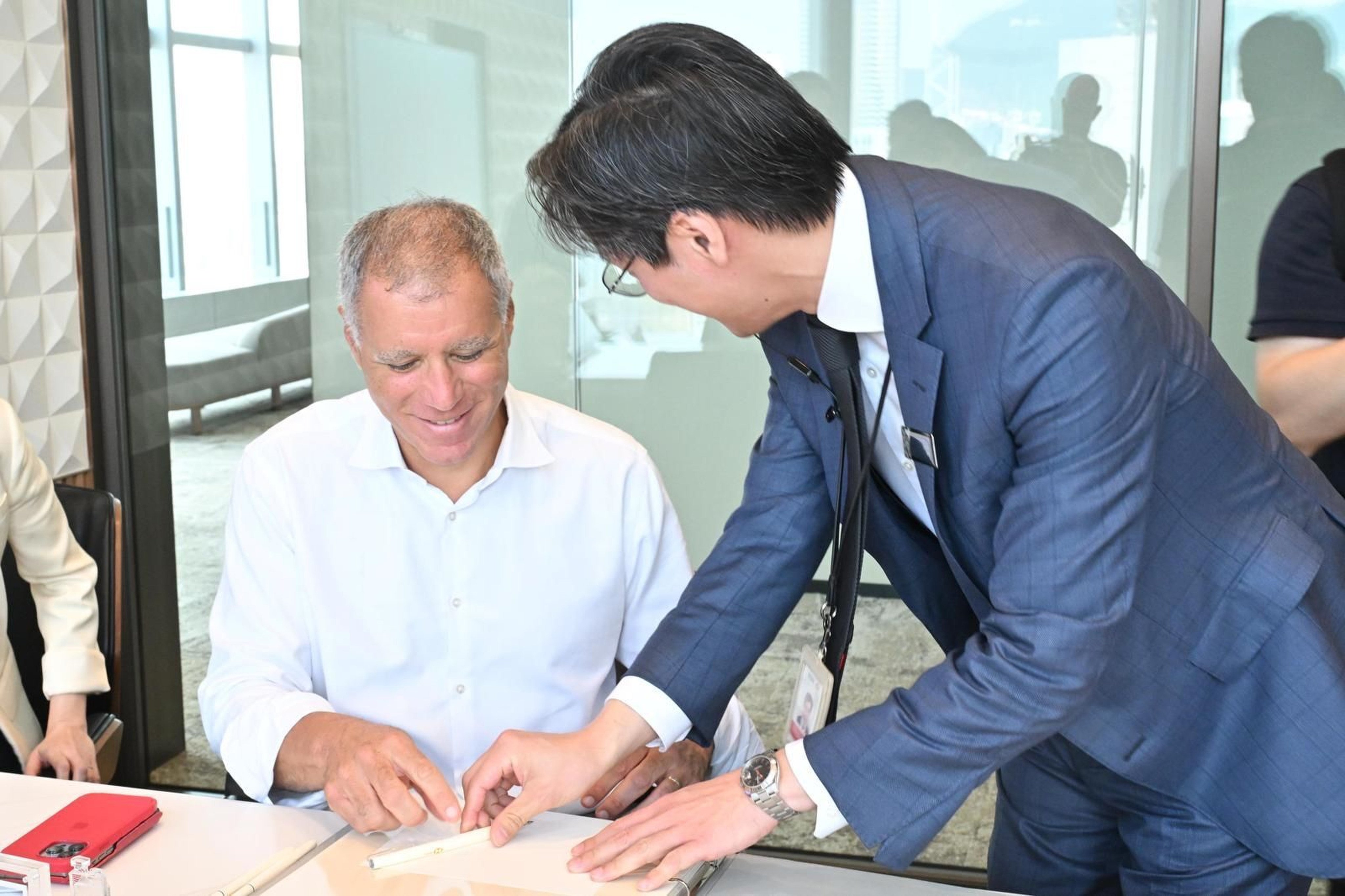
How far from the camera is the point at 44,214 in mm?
3469

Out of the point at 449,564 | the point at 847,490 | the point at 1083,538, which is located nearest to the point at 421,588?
the point at 449,564

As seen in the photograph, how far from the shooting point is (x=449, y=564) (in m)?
2.10

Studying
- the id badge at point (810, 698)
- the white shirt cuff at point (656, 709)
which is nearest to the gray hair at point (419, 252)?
the white shirt cuff at point (656, 709)

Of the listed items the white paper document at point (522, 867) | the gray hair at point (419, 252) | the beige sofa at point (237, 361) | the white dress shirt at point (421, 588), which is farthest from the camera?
the beige sofa at point (237, 361)

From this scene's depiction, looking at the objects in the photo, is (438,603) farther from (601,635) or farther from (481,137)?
(481,137)

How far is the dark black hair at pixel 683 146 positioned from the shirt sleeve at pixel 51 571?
4.76ft

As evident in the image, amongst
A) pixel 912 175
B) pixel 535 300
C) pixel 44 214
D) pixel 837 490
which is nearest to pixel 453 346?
pixel 837 490

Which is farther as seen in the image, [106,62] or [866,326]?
[106,62]

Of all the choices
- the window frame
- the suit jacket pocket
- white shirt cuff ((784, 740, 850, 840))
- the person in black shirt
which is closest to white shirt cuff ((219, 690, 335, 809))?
white shirt cuff ((784, 740, 850, 840))

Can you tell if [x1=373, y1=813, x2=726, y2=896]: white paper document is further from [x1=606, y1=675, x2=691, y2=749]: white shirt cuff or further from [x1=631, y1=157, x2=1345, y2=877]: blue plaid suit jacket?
[x1=631, y1=157, x2=1345, y2=877]: blue plaid suit jacket

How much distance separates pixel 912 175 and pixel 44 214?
2.81 m

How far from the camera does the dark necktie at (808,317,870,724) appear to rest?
4.93 feet

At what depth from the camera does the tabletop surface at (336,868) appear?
1.46 m

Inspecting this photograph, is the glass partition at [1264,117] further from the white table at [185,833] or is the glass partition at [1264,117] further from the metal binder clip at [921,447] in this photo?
the white table at [185,833]
